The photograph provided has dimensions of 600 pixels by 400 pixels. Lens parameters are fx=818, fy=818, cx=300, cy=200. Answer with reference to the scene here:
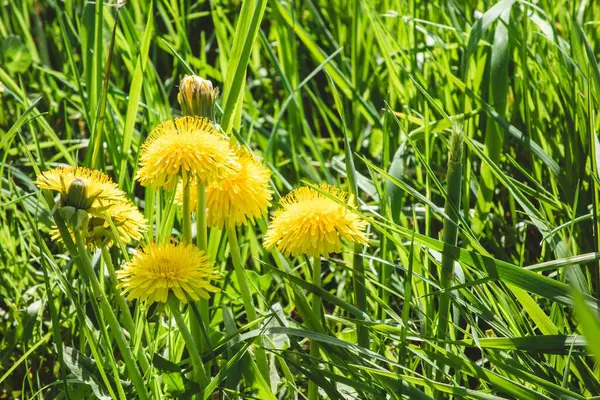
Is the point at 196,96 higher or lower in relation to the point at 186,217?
higher

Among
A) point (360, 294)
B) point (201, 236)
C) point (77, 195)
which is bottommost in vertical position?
point (360, 294)

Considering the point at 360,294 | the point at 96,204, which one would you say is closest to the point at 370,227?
the point at 360,294

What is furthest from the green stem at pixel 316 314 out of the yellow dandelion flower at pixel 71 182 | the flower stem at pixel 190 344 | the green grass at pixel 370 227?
the yellow dandelion flower at pixel 71 182

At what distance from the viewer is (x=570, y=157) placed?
142 cm

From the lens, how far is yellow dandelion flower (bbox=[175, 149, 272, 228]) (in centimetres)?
100

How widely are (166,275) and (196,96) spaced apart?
0.24 m

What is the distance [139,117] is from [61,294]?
0.68 metres

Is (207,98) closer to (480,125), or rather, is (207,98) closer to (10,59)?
(480,125)

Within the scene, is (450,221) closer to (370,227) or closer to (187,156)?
(187,156)

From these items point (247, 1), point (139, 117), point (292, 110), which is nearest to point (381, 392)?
point (247, 1)

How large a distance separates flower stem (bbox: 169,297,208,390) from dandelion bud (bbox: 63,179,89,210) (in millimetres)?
150

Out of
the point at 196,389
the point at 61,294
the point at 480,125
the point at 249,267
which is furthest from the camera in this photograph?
the point at 480,125

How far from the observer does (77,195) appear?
33.7 inches

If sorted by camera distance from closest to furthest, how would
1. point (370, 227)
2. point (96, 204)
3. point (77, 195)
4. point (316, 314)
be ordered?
point (77, 195)
point (96, 204)
point (316, 314)
point (370, 227)
